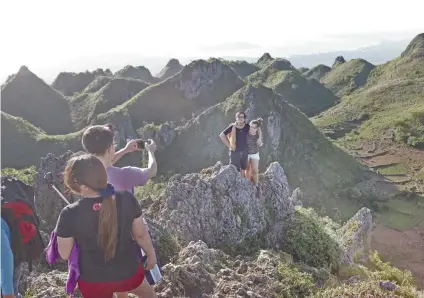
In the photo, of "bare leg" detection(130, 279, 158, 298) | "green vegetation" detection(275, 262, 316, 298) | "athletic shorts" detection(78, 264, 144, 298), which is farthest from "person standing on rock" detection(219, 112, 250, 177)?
"athletic shorts" detection(78, 264, 144, 298)

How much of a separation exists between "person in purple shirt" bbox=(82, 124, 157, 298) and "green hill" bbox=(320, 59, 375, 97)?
256 ft

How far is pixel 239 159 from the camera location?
9719 millimetres

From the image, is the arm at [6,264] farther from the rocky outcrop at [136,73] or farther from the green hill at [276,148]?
the rocky outcrop at [136,73]

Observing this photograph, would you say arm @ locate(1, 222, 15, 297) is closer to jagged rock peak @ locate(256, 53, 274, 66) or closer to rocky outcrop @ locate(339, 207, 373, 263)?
rocky outcrop @ locate(339, 207, 373, 263)

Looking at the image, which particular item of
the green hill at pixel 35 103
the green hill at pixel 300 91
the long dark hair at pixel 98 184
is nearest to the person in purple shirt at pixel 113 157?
the long dark hair at pixel 98 184

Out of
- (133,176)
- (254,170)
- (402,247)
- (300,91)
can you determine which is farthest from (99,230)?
(300,91)

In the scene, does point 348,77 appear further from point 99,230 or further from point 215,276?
point 99,230

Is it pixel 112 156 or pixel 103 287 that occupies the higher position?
pixel 112 156

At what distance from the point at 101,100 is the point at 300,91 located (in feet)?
114

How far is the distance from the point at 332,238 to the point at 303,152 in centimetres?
2593

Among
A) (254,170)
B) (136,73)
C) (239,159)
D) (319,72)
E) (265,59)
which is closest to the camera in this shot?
(239,159)

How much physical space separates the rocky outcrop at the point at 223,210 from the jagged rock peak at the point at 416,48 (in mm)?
72445

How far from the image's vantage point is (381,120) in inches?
1962

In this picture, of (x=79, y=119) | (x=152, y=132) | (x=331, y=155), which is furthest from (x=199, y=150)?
(x=79, y=119)
